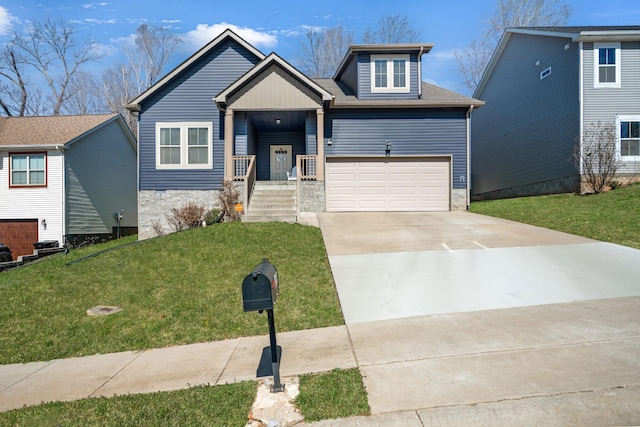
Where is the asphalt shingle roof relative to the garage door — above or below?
above

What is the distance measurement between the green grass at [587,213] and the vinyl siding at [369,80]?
18.1ft

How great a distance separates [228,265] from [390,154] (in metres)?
A: 9.57

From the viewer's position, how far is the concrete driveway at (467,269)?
599 centimetres

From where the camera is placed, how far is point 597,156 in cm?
1573

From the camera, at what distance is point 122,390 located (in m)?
4.06

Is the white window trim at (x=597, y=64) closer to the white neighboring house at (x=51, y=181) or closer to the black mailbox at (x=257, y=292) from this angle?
the black mailbox at (x=257, y=292)

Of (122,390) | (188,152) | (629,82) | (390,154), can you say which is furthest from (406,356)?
(629,82)

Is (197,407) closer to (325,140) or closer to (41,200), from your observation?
(325,140)

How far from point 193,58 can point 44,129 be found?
28.3ft

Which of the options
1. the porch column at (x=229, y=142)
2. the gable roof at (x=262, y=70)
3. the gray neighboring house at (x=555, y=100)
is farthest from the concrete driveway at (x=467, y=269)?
the gray neighboring house at (x=555, y=100)

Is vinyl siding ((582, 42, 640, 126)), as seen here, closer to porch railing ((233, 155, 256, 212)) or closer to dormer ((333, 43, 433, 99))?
dormer ((333, 43, 433, 99))

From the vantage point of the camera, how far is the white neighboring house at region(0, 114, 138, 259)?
667 inches

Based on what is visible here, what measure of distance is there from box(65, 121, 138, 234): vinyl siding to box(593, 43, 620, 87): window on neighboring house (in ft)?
74.2

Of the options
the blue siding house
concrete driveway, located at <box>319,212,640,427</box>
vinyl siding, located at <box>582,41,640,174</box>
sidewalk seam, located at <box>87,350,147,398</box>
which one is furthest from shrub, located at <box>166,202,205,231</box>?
vinyl siding, located at <box>582,41,640,174</box>
